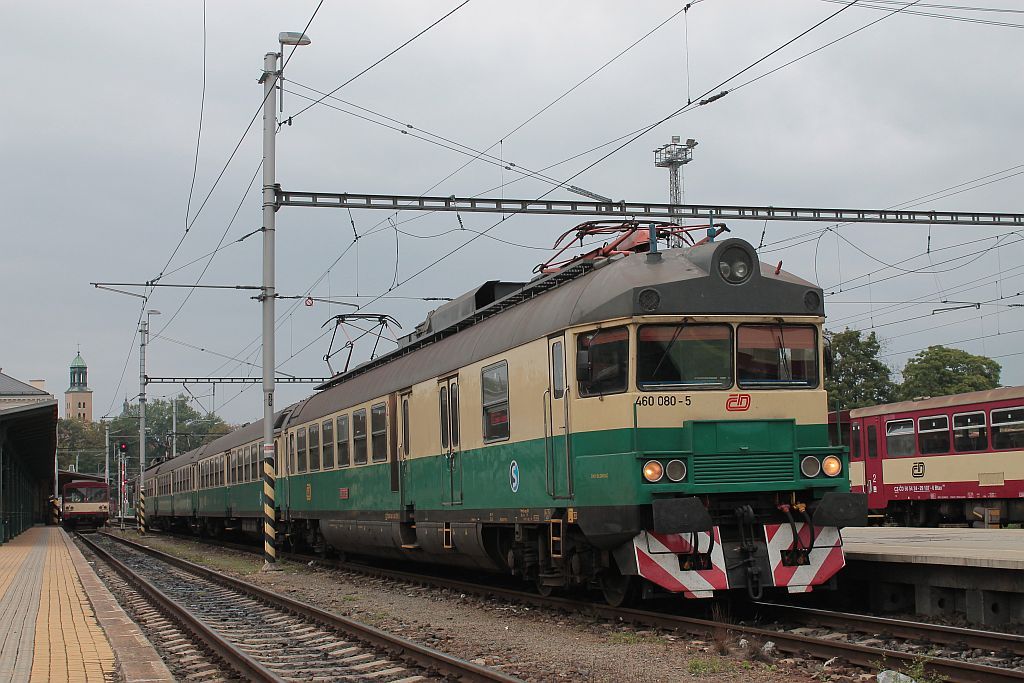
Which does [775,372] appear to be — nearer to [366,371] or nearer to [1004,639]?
[1004,639]

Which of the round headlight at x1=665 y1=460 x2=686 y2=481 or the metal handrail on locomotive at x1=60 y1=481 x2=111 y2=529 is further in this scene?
the metal handrail on locomotive at x1=60 y1=481 x2=111 y2=529

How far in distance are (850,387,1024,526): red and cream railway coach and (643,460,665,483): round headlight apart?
15.6 meters

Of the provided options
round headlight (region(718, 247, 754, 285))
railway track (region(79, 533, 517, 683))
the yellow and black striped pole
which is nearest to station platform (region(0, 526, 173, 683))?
railway track (region(79, 533, 517, 683))

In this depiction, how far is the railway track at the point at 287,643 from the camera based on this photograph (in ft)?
31.4

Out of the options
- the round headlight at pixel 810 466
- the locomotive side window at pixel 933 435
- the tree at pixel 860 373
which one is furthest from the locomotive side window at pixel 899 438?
the tree at pixel 860 373

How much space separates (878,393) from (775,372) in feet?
206

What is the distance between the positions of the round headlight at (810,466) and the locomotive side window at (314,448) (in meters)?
13.4

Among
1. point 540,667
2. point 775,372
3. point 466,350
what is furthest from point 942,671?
point 466,350

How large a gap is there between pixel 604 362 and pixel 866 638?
3.50m

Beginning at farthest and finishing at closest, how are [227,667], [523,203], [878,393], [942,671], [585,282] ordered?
[878,393] < [523,203] < [585,282] < [227,667] < [942,671]

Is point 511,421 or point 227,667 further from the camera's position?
point 511,421

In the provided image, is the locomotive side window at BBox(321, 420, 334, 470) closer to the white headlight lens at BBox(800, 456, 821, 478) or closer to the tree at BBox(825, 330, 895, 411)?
the white headlight lens at BBox(800, 456, 821, 478)

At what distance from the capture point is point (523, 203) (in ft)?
70.5

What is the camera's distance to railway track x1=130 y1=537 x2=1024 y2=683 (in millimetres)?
8297
